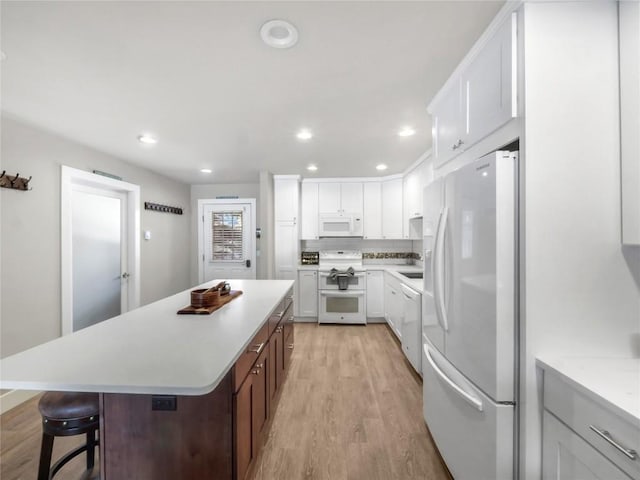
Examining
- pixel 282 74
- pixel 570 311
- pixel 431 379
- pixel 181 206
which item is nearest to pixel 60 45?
pixel 282 74

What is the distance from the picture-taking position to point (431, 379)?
169cm

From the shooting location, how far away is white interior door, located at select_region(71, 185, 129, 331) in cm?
296

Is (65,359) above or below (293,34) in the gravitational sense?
below

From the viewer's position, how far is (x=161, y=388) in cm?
87

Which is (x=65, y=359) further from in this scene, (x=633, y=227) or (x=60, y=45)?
(x=633, y=227)

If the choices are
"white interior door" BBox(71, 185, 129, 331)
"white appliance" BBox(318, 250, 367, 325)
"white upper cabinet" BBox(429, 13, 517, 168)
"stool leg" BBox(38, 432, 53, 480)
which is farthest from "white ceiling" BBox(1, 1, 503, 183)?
"white appliance" BBox(318, 250, 367, 325)

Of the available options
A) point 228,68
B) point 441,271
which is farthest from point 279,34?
point 441,271

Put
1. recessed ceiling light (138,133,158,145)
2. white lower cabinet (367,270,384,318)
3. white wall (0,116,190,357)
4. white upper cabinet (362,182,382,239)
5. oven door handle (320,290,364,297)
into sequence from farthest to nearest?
1. white upper cabinet (362,182,382,239)
2. white lower cabinet (367,270,384,318)
3. oven door handle (320,290,364,297)
4. recessed ceiling light (138,133,158,145)
5. white wall (0,116,190,357)

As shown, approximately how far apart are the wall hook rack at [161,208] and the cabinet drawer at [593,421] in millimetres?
4605

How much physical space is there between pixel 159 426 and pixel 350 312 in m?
3.23

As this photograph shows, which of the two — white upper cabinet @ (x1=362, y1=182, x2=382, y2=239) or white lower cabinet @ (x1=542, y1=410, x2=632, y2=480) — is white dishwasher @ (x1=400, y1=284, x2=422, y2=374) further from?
white upper cabinet @ (x1=362, y1=182, x2=382, y2=239)

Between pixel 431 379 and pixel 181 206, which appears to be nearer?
pixel 431 379

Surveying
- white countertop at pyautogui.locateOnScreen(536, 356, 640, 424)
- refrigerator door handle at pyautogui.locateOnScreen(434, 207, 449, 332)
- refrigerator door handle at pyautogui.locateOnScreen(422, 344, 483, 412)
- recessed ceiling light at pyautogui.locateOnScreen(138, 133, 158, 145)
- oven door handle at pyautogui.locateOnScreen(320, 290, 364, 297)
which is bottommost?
oven door handle at pyautogui.locateOnScreen(320, 290, 364, 297)

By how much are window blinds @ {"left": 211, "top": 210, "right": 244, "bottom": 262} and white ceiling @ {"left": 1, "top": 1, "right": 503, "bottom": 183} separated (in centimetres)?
234
